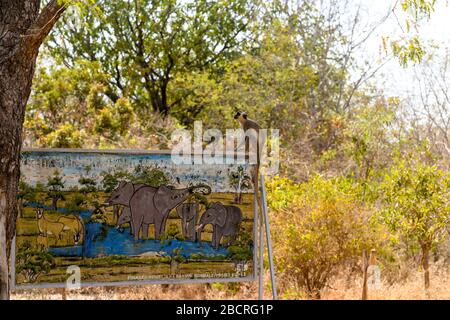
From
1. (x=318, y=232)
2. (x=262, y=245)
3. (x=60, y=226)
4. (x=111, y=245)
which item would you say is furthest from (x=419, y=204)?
(x=60, y=226)

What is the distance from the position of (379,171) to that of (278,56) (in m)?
6.59

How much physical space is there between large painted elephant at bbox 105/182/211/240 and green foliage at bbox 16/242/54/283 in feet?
2.85

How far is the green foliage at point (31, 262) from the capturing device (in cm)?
725

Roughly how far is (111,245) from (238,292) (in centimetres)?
353

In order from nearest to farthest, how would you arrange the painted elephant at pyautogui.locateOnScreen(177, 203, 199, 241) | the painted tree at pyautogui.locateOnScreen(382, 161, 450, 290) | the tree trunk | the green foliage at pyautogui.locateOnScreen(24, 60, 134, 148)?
the tree trunk < the painted elephant at pyautogui.locateOnScreen(177, 203, 199, 241) < the painted tree at pyautogui.locateOnScreen(382, 161, 450, 290) < the green foliage at pyautogui.locateOnScreen(24, 60, 134, 148)

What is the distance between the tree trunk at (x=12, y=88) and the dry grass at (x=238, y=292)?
4849 millimetres

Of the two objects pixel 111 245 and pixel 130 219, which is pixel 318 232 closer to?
pixel 130 219

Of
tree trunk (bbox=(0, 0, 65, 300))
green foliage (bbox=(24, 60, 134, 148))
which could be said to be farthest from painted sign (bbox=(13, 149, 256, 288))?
green foliage (bbox=(24, 60, 134, 148))

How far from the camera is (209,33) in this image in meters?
22.6

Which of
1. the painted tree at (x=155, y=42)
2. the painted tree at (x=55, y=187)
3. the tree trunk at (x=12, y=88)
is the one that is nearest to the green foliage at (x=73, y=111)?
the painted tree at (x=155, y=42)

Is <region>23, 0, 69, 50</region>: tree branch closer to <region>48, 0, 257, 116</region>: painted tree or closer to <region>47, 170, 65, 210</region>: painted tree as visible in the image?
<region>47, 170, 65, 210</region>: painted tree

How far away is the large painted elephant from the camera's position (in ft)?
25.4

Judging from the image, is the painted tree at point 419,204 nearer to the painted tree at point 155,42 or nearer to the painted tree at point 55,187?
the painted tree at point 55,187

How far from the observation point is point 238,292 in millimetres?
10688
